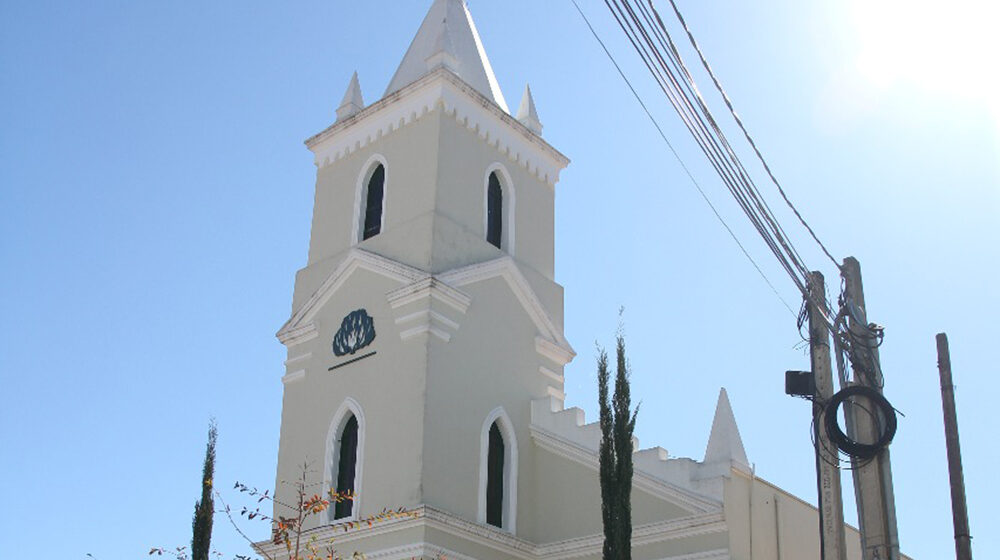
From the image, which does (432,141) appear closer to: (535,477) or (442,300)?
(442,300)

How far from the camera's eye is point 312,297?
83.4 feet

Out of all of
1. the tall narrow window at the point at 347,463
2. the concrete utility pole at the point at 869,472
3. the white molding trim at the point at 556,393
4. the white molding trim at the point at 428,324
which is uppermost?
the white molding trim at the point at 428,324

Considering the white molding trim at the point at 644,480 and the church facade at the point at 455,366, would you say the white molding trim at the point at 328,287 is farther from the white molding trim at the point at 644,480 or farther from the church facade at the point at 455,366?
the white molding trim at the point at 644,480

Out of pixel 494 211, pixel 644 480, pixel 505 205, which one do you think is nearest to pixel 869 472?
pixel 644 480

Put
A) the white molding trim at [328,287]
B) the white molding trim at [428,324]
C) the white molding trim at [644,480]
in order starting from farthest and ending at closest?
the white molding trim at [328,287] → the white molding trim at [428,324] → the white molding trim at [644,480]

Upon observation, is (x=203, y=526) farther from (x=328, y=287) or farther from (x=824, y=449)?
(x=824, y=449)

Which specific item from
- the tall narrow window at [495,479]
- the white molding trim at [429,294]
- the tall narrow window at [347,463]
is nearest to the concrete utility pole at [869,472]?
the white molding trim at [429,294]

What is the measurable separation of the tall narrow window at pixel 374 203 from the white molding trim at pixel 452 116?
84 cm

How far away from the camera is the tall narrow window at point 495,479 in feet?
75.2

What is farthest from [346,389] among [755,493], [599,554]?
[755,493]

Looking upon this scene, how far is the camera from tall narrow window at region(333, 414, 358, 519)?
23.0 meters

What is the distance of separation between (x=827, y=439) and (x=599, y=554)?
825 centimetres

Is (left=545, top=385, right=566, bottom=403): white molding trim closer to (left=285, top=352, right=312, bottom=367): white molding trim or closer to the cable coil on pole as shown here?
(left=285, top=352, right=312, bottom=367): white molding trim

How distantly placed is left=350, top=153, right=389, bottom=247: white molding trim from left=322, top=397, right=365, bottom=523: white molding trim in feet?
12.6
